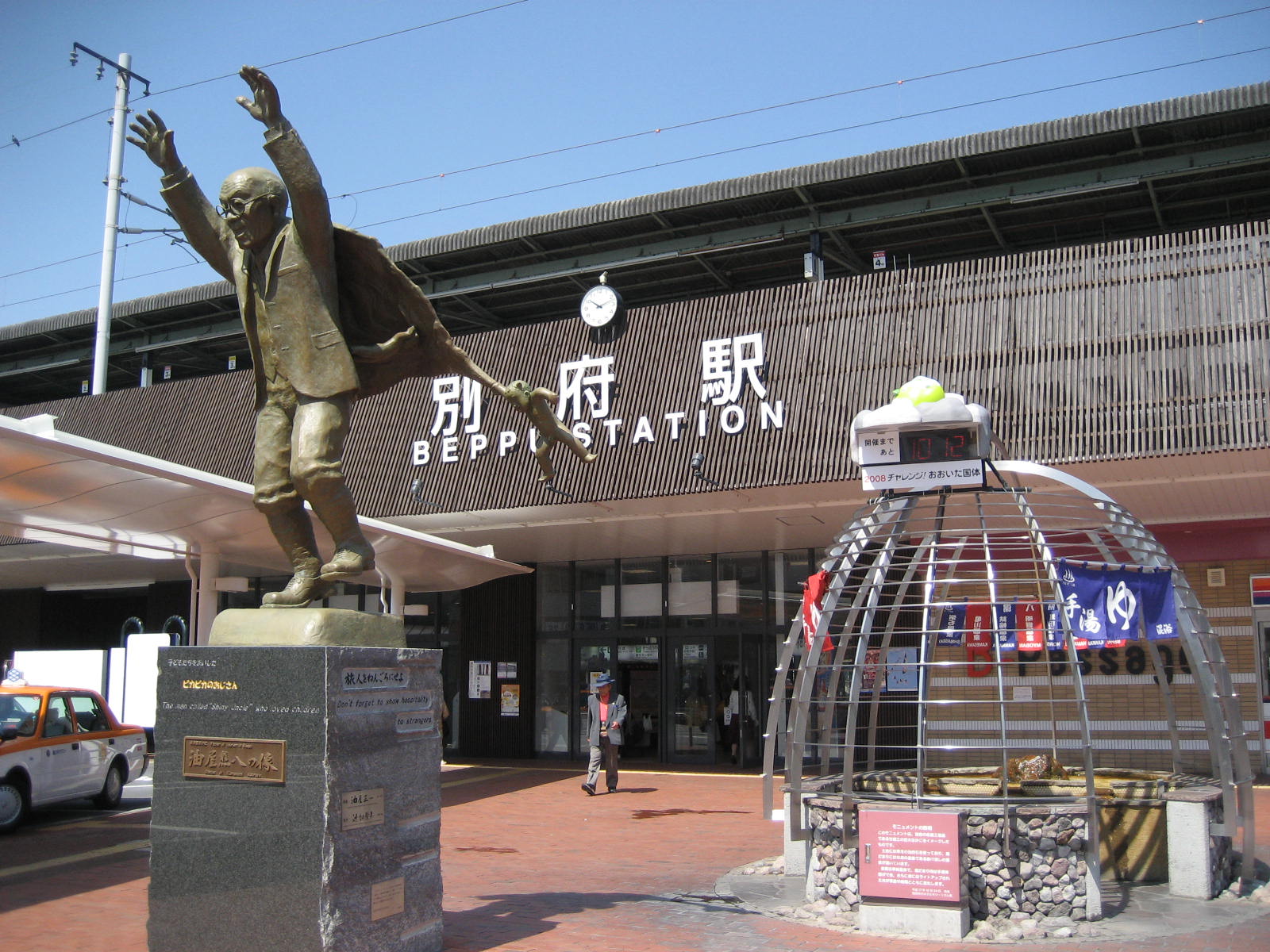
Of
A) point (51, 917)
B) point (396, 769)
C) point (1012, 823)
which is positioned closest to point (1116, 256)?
point (1012, 823)

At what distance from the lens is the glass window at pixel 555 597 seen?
2181 centimetres

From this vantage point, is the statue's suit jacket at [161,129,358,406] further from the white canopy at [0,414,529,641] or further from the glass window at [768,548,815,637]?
the glass window at [768,548,815,637]

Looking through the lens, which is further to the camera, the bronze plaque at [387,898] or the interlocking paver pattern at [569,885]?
the interlocking paver pattern at [569,885]

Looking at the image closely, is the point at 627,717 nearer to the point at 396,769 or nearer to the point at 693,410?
the point at 693,410

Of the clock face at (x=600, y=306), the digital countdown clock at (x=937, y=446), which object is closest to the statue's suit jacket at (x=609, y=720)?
the clock face at (x=600, y=306)

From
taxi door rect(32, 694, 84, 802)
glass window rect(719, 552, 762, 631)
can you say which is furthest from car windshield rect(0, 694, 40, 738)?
glass window rect(719, 552, 762, 631)

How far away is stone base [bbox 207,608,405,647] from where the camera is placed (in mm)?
6133

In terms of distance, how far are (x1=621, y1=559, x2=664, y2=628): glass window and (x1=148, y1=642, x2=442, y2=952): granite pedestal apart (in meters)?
14.6

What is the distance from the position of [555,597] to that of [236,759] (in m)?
16.1

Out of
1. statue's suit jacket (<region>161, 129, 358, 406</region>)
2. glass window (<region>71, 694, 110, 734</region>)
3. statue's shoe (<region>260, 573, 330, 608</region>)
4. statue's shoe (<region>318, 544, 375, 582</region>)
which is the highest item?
statue's suit jacket (<region>161, 129, 358, 406</region>)

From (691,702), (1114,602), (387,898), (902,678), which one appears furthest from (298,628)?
(691,702)

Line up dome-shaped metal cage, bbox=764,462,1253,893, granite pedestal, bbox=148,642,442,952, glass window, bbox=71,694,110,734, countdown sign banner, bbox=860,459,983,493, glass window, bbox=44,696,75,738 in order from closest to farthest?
granite pedestal, bbox=148,642,442,952 < dome-shaped metal cage, bbox=764,462,1253,893 < countdown sign banner, bbox=860,459,983,493 < glass window, bbox=44,696,75,738 < glass window, bbox=71,694,110,734

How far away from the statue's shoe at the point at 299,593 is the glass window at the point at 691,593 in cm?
1428

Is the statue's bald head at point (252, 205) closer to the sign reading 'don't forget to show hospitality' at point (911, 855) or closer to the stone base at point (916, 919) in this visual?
the sign reading 'don't forget to show hospitality' at point (911, 855)
